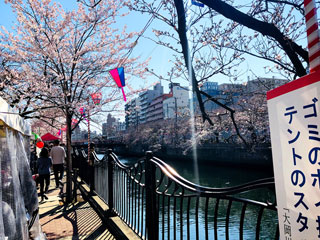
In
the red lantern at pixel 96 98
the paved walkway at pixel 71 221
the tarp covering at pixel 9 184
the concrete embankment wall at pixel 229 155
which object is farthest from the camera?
the concrete embankment wall at pixel 229 155

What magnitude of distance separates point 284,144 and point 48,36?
324 inches

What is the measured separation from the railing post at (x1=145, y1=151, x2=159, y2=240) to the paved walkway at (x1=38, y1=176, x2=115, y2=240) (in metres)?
1.51

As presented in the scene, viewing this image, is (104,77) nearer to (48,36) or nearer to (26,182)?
Result: (48,36)

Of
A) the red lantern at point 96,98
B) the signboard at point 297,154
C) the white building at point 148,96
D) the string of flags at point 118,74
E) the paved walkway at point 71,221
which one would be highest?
the white building at point 148,96

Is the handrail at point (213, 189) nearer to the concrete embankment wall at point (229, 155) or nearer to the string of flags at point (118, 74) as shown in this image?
the string of flags at point (118, 74)

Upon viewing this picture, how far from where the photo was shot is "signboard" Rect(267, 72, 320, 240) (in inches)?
40.8

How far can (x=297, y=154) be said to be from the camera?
113 centimetres

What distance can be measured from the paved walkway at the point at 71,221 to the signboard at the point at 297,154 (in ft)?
12.5

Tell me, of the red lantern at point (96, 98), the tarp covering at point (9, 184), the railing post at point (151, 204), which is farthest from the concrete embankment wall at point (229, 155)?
the tarp covering at point (9, 184)

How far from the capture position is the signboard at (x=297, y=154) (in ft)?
3.40

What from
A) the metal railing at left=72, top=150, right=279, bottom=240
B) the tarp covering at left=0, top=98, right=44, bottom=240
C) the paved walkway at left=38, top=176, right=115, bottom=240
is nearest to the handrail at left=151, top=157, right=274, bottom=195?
the metal railing at left=72, top=150, right=279, bottom=240

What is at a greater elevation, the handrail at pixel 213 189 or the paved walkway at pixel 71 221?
the handrail at pixel 213 189

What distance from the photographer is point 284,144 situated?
120 centimetres

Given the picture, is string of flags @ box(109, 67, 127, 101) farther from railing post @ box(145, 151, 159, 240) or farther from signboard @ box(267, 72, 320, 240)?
signboard @ box(267, 72, 320, 240)
